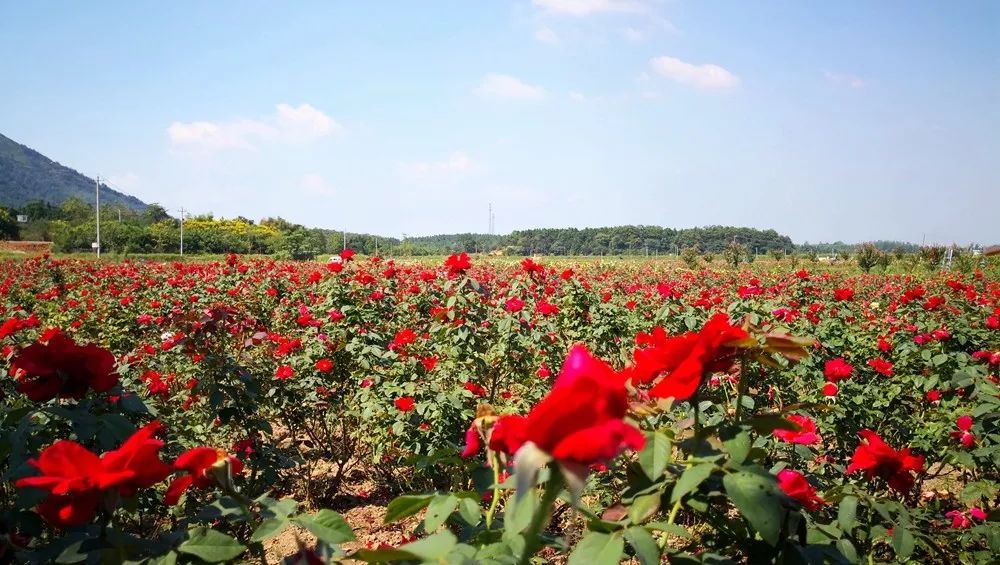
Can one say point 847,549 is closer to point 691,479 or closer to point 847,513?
point 847,513

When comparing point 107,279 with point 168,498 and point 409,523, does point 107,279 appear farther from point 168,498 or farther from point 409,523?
point 168,498

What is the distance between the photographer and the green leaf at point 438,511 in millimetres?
864

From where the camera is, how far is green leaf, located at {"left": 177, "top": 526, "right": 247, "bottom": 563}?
2.68 ft

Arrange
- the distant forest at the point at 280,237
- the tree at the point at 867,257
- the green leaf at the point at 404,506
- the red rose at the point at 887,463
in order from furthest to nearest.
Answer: the distant forest at the point at 280,237 → the tree at the point at 867,257 → the red rose at the point at 887,463 → the green leaf at the point at 404,506

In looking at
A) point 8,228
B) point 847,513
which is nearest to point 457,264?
point 847,513

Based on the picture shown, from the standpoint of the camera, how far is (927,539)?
1.35m

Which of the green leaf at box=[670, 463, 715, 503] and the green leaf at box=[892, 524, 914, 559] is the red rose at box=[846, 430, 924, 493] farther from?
the green leaf at box=[670, 463, 715, 503]

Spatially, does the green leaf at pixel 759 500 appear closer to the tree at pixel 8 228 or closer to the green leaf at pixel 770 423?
the green leaf at pixel 770 423

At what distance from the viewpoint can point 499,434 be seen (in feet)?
2.80

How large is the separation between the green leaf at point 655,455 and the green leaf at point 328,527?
0.45 metres

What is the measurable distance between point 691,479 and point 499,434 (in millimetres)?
289

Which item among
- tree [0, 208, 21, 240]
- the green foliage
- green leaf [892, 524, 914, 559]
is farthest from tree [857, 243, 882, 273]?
tree [0, 208, 21, 240]

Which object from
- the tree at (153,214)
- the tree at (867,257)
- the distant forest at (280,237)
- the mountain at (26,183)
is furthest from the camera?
the mountain at (26,183)

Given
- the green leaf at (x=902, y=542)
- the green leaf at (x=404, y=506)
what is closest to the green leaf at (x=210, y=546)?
the green leaf at (x=404, y=506)
